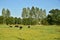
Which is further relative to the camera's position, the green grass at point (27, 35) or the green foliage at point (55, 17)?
the green foliage at point (55, 17)

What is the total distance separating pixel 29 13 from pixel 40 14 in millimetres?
10402

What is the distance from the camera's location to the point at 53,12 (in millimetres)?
116375

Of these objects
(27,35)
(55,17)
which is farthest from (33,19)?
(27,35)

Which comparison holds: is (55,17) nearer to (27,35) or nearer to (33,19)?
(33,19)

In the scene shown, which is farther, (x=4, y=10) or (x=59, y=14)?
(x=4, y=10)

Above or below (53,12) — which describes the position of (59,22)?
below

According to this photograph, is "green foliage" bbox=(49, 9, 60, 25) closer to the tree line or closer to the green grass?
the tree line

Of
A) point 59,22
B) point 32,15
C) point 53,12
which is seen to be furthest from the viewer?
point 32,15

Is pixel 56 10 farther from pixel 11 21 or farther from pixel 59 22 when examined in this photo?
pixel 11 21

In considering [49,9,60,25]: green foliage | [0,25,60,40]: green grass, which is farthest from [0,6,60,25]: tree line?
[0,25,60,40]: green grass

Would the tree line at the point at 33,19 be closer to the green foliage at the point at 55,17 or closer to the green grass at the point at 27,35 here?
the green foliage at the point at 55,17

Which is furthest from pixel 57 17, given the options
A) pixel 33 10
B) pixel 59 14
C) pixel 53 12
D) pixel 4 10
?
pixel 4 10

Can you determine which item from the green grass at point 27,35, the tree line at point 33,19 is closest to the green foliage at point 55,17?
the tree line at point 33,19

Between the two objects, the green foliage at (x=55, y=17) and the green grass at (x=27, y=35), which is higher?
the green foliage at (x=55, y=17)
